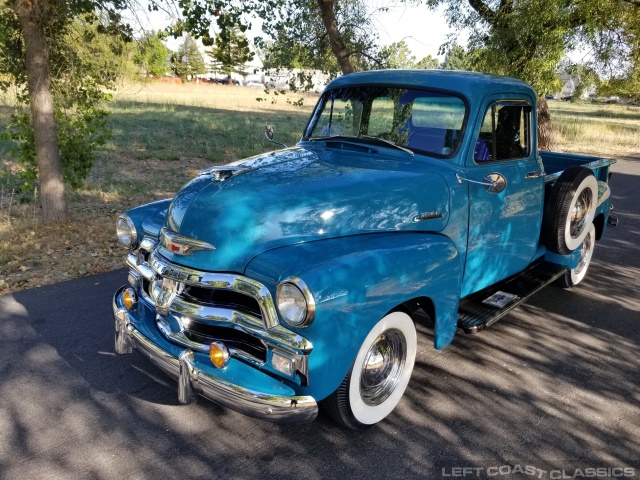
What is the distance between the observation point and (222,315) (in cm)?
262

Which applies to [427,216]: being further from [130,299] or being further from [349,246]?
[130,299]

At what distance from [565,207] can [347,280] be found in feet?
8.52

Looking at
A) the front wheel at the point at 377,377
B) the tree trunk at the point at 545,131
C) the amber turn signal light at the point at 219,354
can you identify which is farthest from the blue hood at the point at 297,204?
the tree trunk at the point at 545,131

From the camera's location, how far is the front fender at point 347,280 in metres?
2.43

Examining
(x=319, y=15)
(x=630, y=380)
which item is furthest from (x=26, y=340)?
(x=319, y=15)

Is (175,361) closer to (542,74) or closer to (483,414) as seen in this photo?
(483,414)

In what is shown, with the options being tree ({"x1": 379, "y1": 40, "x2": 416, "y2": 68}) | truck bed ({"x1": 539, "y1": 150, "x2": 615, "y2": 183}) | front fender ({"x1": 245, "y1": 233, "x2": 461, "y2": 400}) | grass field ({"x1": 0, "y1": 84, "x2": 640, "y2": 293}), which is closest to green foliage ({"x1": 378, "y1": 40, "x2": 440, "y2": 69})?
tree ({"x1": 379, "y1": 40, "x2": 416, "y2": 68})

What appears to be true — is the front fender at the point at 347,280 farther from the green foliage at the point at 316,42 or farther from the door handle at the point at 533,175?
the green foliage at the point at 316,42

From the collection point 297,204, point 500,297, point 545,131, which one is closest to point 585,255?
point 500,297

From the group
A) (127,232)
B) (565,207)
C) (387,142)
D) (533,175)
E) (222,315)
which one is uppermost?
(387,142)

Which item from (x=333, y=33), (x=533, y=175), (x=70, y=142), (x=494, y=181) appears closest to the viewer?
(x=494, y=181)

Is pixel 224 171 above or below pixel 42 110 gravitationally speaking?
below

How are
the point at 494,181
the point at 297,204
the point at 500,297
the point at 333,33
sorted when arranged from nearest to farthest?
the point at 297,204
the point at 494,181
the point at 500,297
the point at 333,33

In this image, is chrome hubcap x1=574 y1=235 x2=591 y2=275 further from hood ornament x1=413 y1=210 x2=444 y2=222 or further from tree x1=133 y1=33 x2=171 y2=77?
tree x1=133 y1=33 x2=171 y2=77
